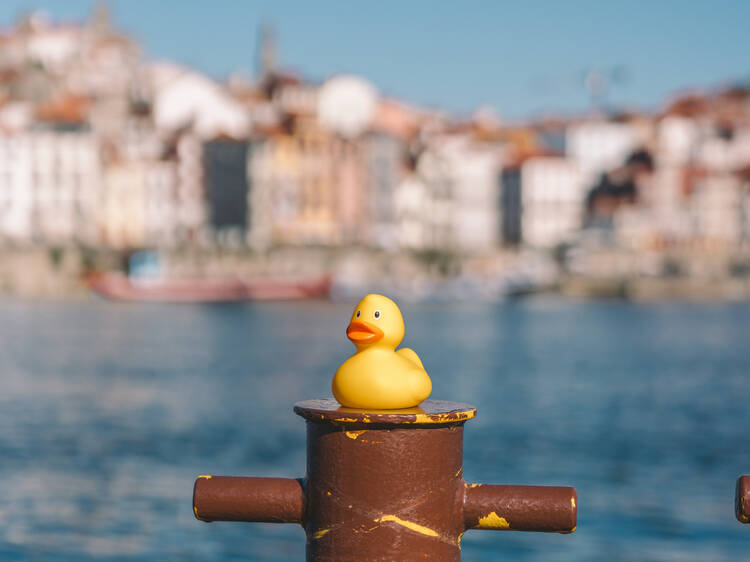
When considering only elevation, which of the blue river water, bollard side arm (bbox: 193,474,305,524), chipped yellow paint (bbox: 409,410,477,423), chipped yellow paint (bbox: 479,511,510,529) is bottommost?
the blue river water

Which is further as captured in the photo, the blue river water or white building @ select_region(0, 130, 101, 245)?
white building @ select_region(0, 130, 101, 245)

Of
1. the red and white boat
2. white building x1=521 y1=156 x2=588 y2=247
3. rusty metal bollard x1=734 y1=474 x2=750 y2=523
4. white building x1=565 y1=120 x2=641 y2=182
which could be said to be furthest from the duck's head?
white building x1=565 y1=120 x2=641 y2=182

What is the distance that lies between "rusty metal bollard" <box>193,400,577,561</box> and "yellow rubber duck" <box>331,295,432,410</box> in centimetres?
5

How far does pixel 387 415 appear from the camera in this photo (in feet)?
13.5

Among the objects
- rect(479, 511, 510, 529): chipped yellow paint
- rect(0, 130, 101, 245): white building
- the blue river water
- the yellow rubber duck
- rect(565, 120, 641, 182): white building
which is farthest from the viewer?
rect(565, 120, 641, 182): white building

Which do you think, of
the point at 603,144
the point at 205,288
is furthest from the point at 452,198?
the point at 205,288

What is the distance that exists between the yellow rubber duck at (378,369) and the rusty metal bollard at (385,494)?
0.05m

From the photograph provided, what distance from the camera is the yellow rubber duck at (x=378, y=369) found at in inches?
165

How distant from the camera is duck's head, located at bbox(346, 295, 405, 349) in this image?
428cm

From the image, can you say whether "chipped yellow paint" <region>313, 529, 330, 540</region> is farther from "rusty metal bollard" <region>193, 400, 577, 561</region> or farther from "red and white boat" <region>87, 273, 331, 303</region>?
"red and white boat" <region>87, 273, 331, 303</region>

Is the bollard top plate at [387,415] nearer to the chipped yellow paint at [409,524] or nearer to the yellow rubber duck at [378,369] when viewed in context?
the yellow rubber duck at [378,369]

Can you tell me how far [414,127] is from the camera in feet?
510

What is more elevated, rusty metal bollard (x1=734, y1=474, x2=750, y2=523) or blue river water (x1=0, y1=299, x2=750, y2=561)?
rusty metal bollard (x1=734, y1=474, x2=750, y2=523)

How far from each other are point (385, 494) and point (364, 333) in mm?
513
